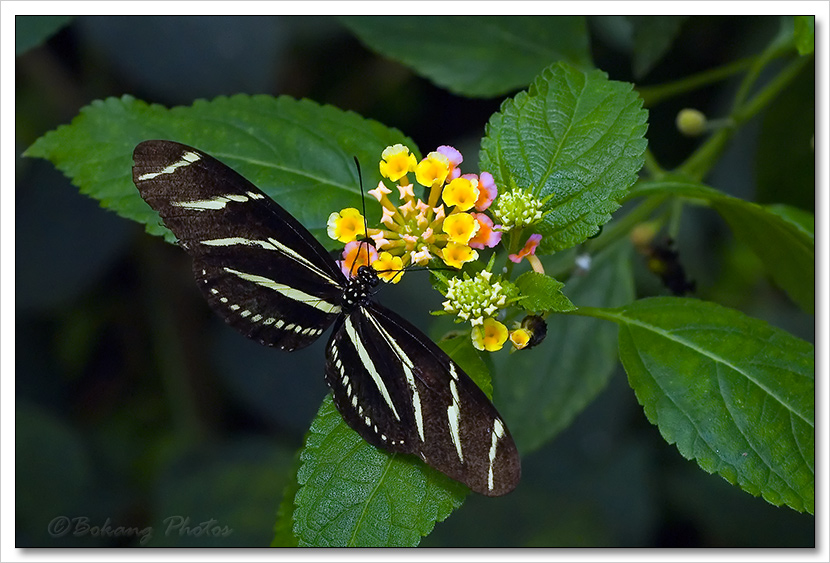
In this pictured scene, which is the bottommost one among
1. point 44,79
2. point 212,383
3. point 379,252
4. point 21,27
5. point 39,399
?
point 212,383

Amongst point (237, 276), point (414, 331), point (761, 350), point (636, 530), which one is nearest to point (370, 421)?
point (414, 331)

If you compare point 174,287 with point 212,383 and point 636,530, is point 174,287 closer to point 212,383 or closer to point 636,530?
point 212,383

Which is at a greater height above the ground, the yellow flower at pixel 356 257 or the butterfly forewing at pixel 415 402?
the yellow flower at pixel 356 257

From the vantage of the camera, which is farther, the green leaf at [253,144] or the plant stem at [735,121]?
the plant stem at [735,121]

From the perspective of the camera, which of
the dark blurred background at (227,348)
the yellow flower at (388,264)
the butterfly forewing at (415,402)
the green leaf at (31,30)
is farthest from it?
the dark blurred background at (227,348)

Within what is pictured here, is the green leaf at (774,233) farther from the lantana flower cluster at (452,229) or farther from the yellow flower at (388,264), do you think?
the yellow flower at (388,264)

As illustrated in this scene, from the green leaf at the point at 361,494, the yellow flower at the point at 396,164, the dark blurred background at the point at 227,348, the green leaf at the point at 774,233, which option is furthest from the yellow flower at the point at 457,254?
the dark blurred background at the point at 227,348

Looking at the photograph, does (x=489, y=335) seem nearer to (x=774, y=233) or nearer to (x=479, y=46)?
(x=774, y=233)

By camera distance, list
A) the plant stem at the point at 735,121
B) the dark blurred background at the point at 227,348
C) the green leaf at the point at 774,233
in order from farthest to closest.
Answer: the dark blurred background at the point at 227,348 < the plant stem at the point at 735,121 < the green leaf at the point at 774,233
